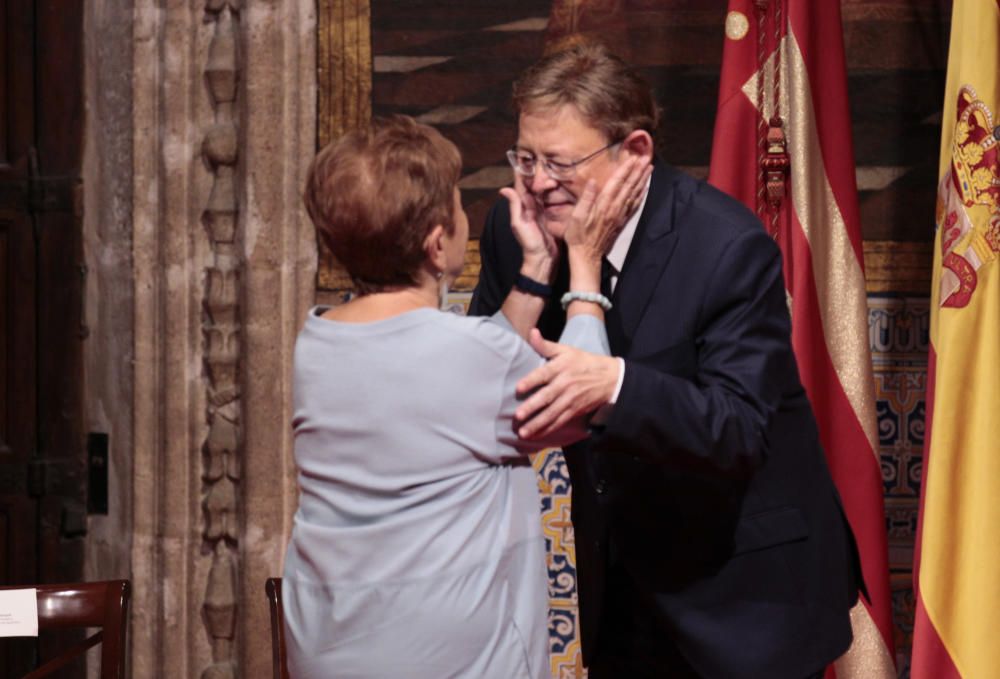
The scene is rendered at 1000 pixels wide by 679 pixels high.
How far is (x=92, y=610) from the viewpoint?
2521 mm

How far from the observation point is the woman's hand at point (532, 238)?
198 centimetres

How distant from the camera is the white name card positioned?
2268mm

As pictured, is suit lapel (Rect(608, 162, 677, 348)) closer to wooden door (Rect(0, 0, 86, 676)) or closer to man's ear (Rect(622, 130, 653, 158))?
man's ear (Rect(622, 130, 653, 158))

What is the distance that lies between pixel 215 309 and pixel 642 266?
5.55 feet

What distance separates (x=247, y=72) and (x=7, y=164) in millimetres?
739

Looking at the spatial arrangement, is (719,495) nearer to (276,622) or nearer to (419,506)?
(419,506)

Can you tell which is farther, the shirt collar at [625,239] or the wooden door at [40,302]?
the wooden door at [40,302]

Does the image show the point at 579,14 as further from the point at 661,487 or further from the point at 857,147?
the point at 661,487

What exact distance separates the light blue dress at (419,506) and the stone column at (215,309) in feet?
6.03

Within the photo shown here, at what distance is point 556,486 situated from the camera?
11.2ft

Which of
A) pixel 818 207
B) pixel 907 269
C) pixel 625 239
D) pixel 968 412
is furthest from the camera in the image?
pixel 907 269

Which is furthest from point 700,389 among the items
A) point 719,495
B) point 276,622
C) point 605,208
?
point 276,622

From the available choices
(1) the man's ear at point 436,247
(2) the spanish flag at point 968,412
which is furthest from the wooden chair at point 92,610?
(2) the spanish flag at point 968,412

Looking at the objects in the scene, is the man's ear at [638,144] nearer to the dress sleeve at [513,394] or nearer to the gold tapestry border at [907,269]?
the dress sleeve at [513,394]
